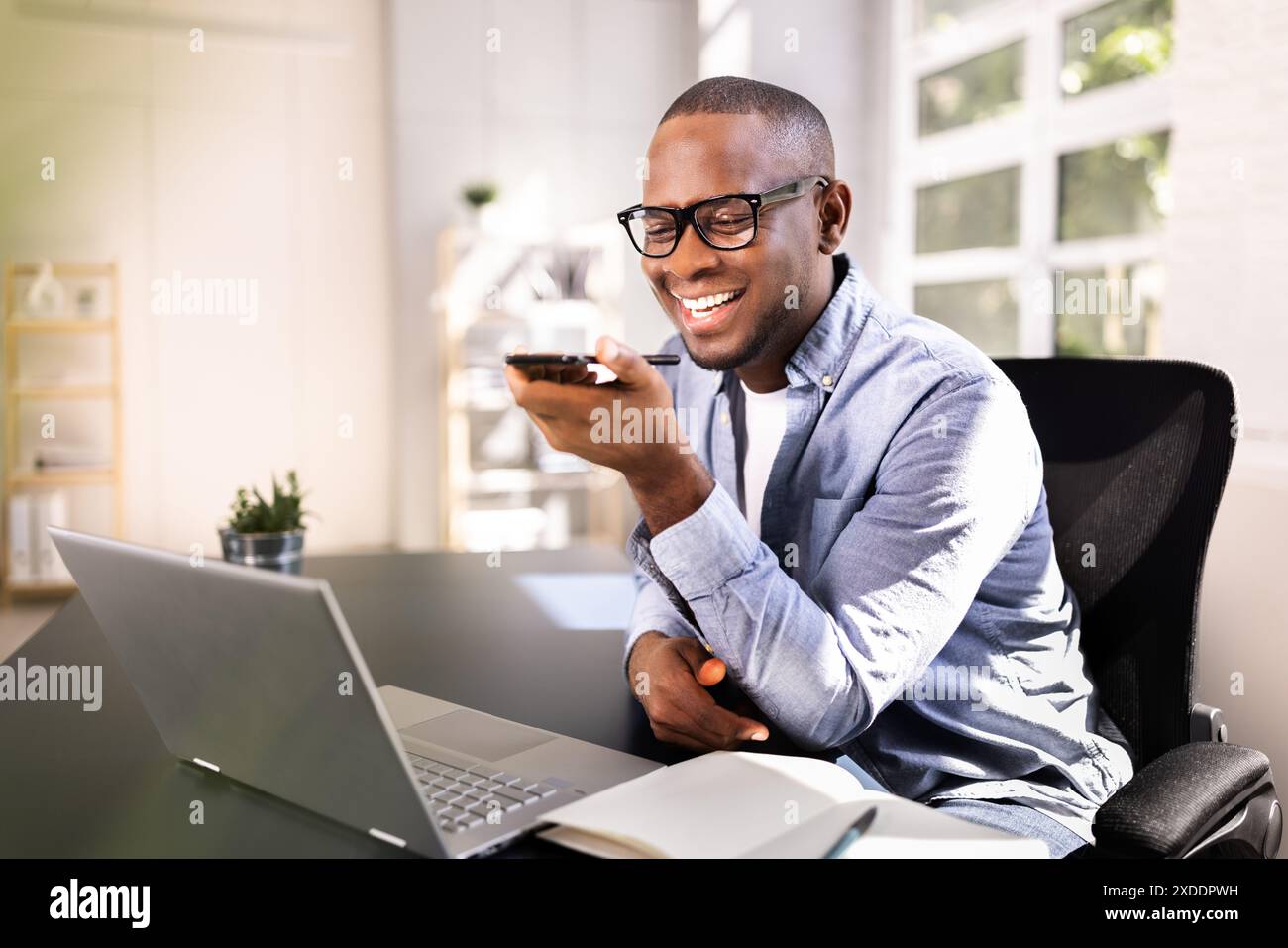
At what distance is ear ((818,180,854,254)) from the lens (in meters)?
1.32

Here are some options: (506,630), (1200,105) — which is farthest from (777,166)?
(1200,105)

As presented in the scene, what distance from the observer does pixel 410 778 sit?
2.31 feet

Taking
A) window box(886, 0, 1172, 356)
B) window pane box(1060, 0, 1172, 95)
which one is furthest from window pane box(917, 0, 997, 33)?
window pane box(1060, 0, 1172, 95)

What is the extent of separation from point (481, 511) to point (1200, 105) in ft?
12.5

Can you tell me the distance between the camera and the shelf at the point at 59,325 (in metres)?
4.63

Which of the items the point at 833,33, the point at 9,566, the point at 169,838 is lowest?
the point at 9,566

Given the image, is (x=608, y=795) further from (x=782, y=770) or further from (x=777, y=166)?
(x=777, y=166)

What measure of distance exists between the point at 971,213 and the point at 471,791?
13.1 ft

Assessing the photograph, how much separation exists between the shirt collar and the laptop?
536 millimetres

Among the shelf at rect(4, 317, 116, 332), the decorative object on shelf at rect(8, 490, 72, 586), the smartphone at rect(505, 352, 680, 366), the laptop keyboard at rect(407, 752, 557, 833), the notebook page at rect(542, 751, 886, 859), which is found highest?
the shelf at rect(4, 317, 116, 332)

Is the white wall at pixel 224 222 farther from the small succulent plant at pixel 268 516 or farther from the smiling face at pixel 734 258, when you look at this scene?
the smiling face at pixel 734 258

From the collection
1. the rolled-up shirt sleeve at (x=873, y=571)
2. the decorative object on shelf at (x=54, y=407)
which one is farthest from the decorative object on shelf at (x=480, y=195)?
the rolled-up shirt sleeve at (x=873, y=571)

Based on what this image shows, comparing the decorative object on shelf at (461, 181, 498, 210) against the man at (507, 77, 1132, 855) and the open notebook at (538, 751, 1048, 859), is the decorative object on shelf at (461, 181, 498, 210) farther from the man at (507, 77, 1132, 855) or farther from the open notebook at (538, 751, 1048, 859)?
the open notebook at (538, 751, 1048, 859)

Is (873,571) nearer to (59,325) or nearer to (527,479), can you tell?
(527,479)
